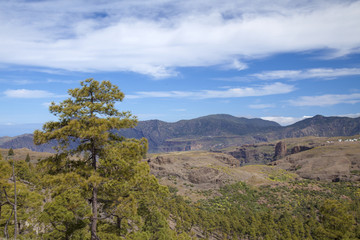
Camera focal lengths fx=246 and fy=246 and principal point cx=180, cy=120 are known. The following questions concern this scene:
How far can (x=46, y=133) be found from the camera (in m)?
15.6

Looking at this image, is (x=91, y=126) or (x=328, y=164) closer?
(x=91, y=126)

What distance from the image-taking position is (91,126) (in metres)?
16.0

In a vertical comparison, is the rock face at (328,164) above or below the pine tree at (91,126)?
below

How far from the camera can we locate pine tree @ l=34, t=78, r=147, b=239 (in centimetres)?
1554

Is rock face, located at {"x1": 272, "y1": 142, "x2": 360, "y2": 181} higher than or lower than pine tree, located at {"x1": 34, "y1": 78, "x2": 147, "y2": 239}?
lower

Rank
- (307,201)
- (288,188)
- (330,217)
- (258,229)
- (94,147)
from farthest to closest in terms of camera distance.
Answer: (288,188), (307,201), (258,229), (330,217), (94,147)

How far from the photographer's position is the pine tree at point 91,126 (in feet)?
51.0

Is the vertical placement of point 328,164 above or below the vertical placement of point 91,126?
below

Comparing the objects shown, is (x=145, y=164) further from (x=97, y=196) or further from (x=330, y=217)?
(x=330, y=217)

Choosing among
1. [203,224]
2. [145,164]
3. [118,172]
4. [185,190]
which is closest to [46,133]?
[118,172]

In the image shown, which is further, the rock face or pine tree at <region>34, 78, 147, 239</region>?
the rock face

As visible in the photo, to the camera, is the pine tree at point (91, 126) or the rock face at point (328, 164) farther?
the rock face at point (328, 164)

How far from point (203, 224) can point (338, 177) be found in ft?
315

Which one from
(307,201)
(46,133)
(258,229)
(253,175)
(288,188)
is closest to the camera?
(46,133)
